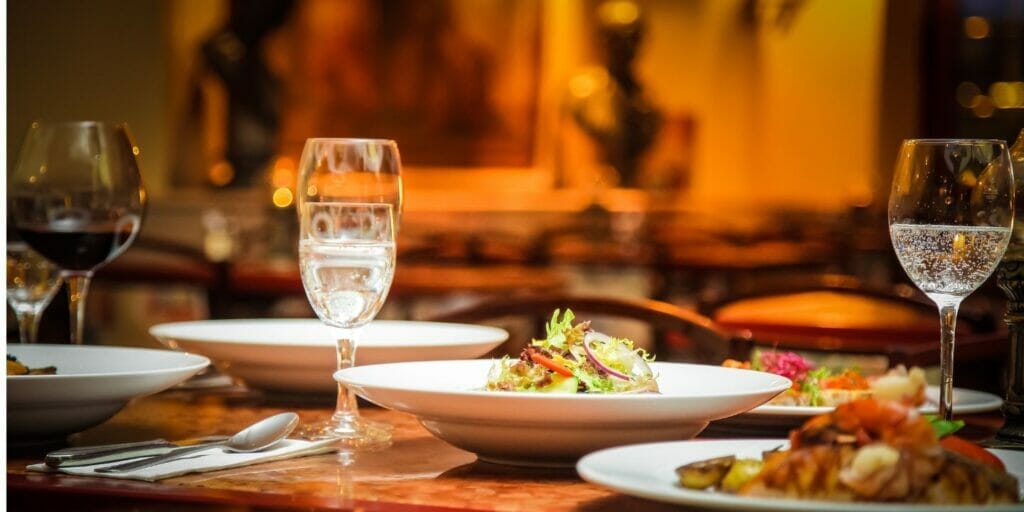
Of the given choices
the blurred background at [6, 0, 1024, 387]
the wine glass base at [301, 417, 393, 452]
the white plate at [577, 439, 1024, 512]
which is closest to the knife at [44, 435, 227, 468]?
the wine glass base at [301, 417, 393, 452]

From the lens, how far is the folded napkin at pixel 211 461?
938 mm

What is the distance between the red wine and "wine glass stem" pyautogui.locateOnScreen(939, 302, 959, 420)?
0.76m

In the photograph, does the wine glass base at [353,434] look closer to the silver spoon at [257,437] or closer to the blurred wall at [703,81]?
the silver spoon at [257,437]

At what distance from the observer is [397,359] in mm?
1397

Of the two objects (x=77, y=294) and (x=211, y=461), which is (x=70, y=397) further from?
(x=77, y=294)

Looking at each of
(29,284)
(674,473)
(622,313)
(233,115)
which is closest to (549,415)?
(674,473)

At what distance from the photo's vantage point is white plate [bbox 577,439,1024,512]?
2.23 feet

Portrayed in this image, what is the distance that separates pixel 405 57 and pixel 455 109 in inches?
16.9

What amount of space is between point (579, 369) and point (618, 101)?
285 inches

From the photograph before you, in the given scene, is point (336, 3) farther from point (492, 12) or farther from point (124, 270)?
point (124, 270)

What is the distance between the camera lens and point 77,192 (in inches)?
53.2

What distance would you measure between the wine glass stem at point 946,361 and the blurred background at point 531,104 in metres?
6.73

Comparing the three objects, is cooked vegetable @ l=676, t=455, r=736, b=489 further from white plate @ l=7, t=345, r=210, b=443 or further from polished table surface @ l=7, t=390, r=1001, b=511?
white plate @ l=7, t=345, r=210, b=443

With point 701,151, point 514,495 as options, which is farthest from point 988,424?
point 701,151
